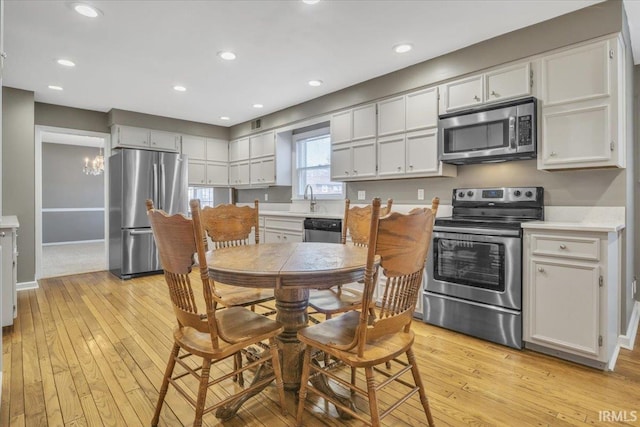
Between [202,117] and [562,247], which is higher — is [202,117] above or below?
above

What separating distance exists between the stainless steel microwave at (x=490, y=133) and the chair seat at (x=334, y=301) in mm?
1668

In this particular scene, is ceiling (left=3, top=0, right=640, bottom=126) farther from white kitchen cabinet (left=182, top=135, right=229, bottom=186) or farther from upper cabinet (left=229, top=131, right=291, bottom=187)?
white kitchen cabinet (left=182, top=135, right=229, bottom=186)

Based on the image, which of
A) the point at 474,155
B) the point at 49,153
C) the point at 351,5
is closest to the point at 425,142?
the point at 474,155

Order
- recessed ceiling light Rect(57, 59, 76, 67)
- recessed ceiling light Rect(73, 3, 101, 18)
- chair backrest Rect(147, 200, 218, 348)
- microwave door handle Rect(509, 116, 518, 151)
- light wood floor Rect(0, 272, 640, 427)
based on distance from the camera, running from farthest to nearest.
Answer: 1. recessed ceiling light Rect(57, 59, 76, 67)
2. microwave door handle Rect(509, 116, 518, 151)
3. recessed ceiling light Rect(73, 3, 101, 18)
4. light wood floor Rect(0, 272, 640, 427)
5. chair backrest Rect(147, 200, 218, 348)

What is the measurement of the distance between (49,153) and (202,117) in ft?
17.2

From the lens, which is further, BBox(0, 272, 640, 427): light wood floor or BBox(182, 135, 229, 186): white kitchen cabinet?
BBox(182, 135, 229, 186): white kitchen cabinet

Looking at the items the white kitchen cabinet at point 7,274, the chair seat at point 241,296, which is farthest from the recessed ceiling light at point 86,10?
the chair seat at point 241,296

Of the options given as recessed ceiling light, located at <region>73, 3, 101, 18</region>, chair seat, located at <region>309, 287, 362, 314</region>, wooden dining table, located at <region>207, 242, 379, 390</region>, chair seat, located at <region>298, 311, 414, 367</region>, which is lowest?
chair seat, located at <region>298, 311, 414, 367</region>

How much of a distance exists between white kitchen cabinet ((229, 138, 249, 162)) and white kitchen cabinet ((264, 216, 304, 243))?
159cm

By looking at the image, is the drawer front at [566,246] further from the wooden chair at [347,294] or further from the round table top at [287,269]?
the round table top at [287,269]

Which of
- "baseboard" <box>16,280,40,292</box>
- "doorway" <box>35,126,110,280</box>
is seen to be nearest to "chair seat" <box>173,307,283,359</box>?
"baseboard" <box>16,280,40,292</box>

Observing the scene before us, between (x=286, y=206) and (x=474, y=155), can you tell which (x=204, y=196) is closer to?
(x=286, y=206)

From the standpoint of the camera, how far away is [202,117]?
18.9 ft

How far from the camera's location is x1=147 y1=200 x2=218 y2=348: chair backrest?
145 centimetres
